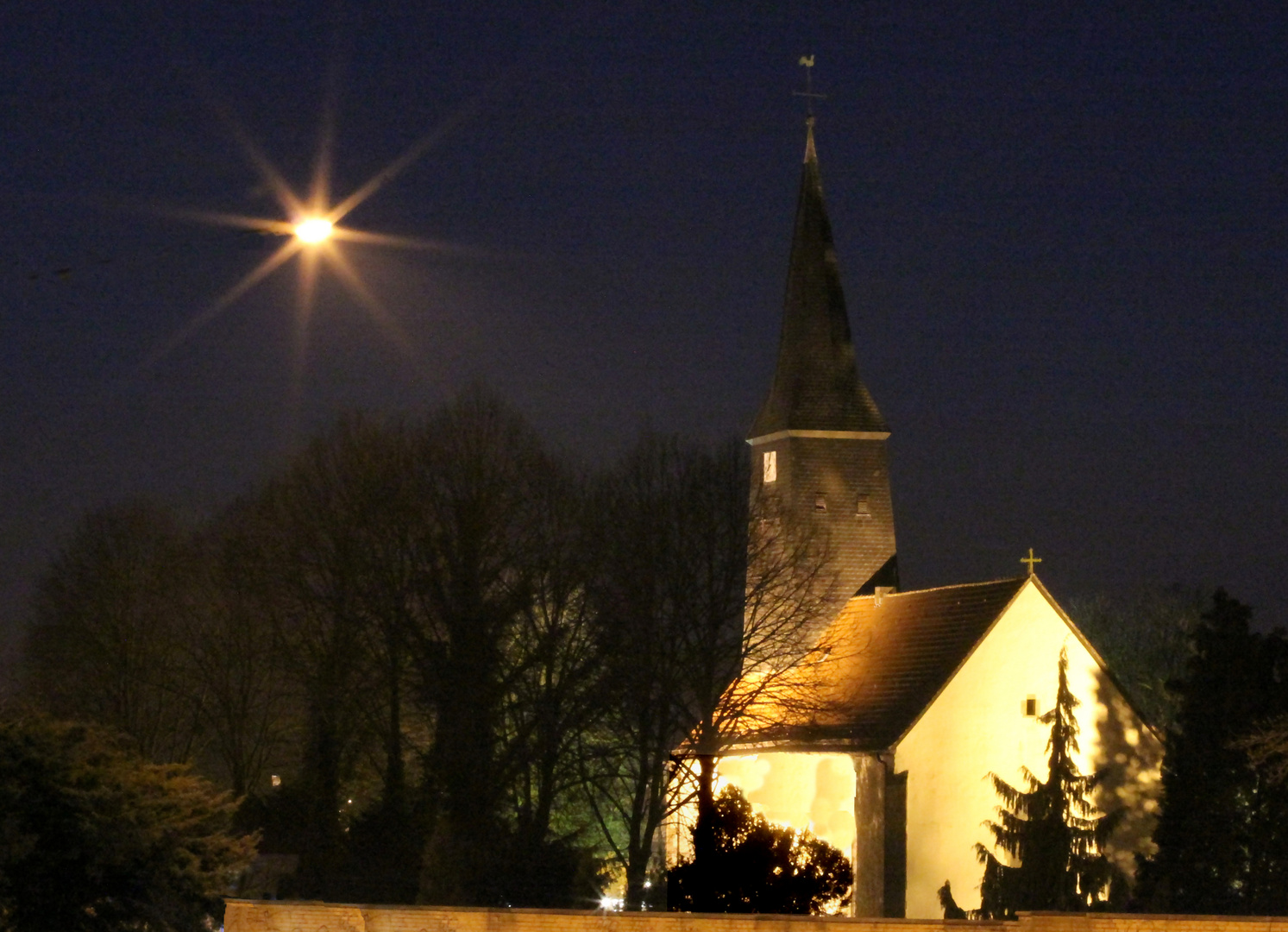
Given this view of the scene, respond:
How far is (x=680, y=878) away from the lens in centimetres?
4088

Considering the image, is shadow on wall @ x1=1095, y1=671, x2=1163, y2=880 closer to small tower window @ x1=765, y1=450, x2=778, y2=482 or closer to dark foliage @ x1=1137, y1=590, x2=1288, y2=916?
dark foliage @ x1=1137, y1=590, x2=1288, y2=916

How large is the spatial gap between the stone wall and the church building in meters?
18.7

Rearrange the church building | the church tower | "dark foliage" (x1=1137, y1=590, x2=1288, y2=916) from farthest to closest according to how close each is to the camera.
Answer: the church tower, the church building, "dark foliage" (x1=1137, y1=590, x2=1288, y2=916)

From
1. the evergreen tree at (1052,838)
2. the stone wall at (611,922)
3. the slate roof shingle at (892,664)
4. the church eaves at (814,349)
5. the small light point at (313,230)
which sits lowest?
the stone wall at (611,922)

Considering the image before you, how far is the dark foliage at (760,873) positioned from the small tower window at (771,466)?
1587 cm

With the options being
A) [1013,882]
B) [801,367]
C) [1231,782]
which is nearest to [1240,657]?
[1231,782]

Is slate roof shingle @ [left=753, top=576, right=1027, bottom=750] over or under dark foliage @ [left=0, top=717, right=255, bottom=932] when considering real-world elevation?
over

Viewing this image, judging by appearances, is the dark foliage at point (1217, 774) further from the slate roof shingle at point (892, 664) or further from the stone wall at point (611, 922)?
the stone wall at point (611, 922)

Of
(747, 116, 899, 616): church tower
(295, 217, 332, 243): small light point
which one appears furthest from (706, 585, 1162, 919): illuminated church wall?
(295, 217, 332, 243): small light point

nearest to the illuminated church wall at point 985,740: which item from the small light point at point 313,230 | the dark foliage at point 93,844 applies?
the dark foliage at point 93,844

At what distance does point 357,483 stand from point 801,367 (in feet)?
41.9

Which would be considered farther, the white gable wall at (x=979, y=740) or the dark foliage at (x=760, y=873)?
the white gable wall at (x=979, y=740)

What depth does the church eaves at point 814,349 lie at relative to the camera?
2201 inches

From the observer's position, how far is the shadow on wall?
4772 cm
